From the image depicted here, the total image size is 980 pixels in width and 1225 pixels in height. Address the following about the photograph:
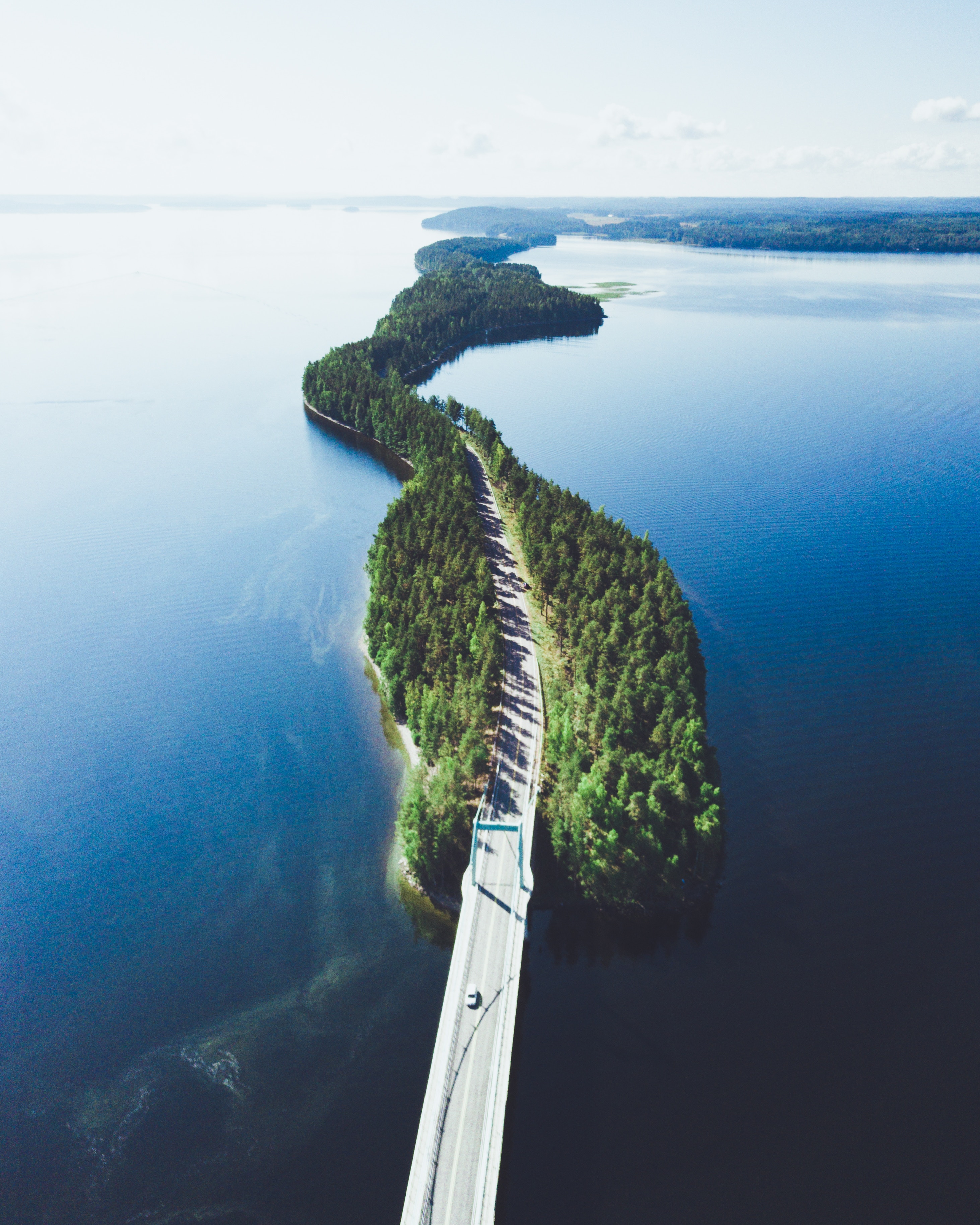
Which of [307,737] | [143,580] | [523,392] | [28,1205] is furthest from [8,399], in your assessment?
[28,1205]

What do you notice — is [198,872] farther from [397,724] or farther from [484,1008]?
[484,1008]

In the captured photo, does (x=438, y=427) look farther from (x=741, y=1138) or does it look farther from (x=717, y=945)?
(x=741, y=1138)

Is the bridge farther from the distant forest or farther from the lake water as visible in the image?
the distant forest

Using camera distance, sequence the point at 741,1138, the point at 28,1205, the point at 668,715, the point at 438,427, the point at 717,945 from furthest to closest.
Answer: the point at 438,427 → the point at 668,715 → the point at 717,945 → the point at 741,1138 → the point at 28,1205

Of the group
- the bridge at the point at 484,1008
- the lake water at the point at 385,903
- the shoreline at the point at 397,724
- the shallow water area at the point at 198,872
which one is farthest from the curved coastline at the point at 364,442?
the bridge at the point at 484,1008

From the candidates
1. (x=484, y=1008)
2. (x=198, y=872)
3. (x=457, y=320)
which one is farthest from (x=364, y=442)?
(x=484, y=1008)
